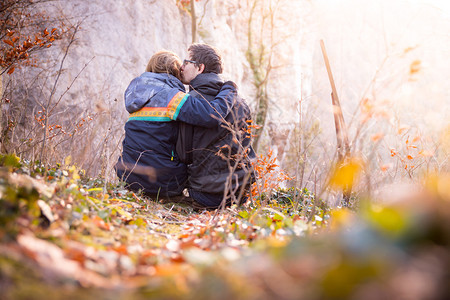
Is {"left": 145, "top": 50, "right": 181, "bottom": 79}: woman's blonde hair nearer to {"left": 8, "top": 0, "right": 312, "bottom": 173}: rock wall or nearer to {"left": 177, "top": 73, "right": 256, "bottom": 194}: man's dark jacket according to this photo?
{"left": 177, "top": 73, "right": 256, "bottom": 194}: man's dark jacket

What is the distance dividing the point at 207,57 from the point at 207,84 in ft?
1.06

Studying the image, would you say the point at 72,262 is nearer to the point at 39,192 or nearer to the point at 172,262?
the point at 172,262

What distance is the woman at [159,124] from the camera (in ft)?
10.7

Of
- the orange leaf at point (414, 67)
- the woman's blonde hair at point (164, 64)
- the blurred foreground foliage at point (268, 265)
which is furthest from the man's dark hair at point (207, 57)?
the blurred foreground foliage at point (268, 265)

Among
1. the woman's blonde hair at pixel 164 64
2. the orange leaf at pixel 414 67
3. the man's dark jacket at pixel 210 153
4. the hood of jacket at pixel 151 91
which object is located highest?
the woman's blonde hair at pixel 164 64

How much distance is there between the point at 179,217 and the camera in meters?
2.93

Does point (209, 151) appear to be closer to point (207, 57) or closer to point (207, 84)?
point (207, 84)

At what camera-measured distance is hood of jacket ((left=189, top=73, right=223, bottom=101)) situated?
358 cm

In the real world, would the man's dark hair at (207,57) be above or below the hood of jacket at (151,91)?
above

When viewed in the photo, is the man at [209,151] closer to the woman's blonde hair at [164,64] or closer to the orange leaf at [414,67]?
the woman's blonde hair at [164,64]

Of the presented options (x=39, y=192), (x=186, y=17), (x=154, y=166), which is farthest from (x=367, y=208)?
(x=186, y=17)

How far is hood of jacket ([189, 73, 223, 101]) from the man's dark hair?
0.39 feet

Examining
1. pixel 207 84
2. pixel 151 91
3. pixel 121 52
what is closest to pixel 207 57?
pixel 207 84

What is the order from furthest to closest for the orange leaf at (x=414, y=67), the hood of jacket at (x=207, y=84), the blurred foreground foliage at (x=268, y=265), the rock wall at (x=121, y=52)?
1. the rock wall at (x=121, y=52)
2. the hood of jacket at (x=207, y=84)
3. the orange leaf at (x=414, y=67)
4. the blurred foreground foliage at (x=268, y=265)
